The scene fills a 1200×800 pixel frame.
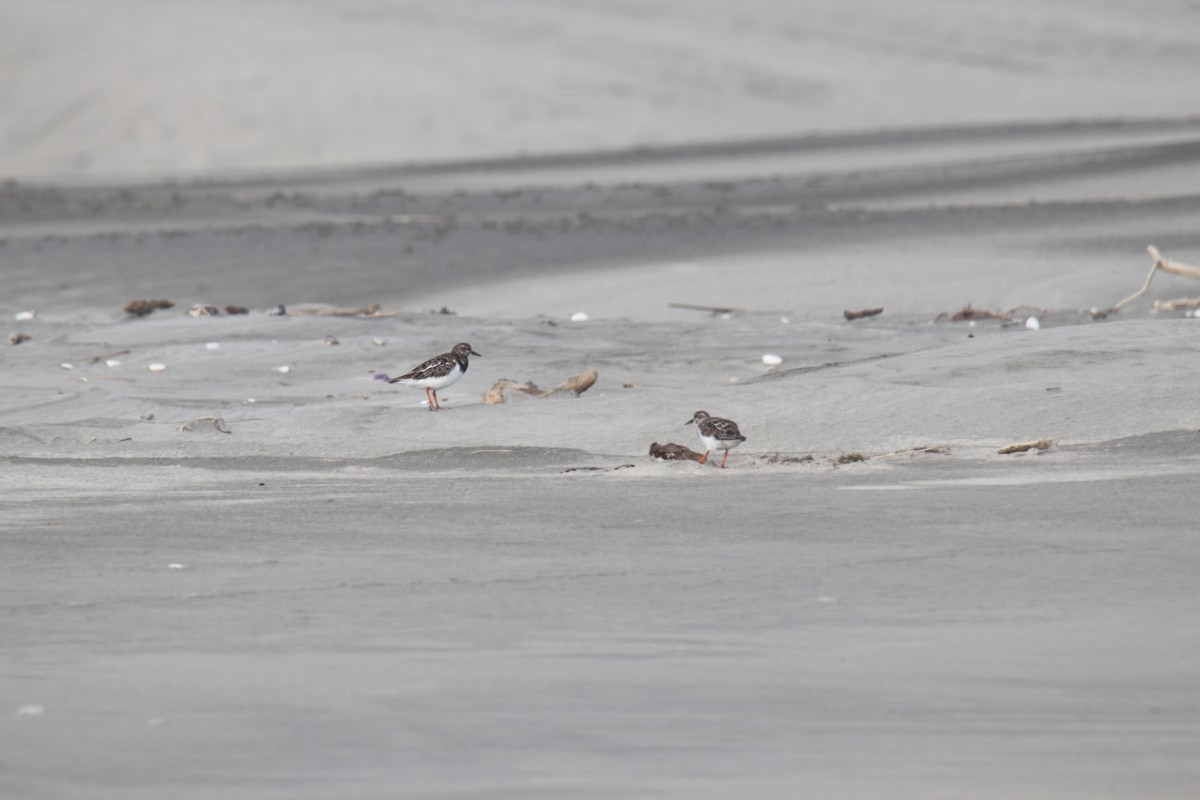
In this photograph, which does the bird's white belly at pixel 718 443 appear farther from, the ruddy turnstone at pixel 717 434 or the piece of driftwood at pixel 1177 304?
the piece of driftwood at pixel 1177 304

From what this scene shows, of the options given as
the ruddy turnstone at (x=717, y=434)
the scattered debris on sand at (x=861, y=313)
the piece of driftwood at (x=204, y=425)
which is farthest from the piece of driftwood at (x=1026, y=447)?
the scattered debris on sand at (x=861, y=313)

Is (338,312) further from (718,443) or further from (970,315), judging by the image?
(718,443)

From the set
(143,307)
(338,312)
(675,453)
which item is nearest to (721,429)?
(675,453)

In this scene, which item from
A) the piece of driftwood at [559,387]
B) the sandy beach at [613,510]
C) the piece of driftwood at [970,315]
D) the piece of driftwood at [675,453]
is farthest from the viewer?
the piece of driftwood at [970,315]

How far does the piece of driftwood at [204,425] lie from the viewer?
8.11 m

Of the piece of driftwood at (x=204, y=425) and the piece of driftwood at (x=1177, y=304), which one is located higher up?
the piece of driftwood at (x=1177, y=304)

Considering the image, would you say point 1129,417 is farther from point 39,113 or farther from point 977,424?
point 39,113

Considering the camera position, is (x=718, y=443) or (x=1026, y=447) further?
(x=1026, y=447)

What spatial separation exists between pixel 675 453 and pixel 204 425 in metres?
2.28

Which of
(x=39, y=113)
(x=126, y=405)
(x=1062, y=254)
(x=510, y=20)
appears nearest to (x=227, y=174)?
(x=39, y=113)

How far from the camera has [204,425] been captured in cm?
816

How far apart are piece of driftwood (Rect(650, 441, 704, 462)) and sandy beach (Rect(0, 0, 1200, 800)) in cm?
5

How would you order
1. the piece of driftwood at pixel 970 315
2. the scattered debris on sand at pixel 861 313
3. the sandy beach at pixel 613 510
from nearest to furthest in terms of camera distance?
the sandy beach at pixel 613 510
the piece of driftwood at pixel 970 315
the scattered debris on sand at pixel 861 313

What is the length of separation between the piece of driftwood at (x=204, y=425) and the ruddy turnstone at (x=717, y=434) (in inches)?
90.9
